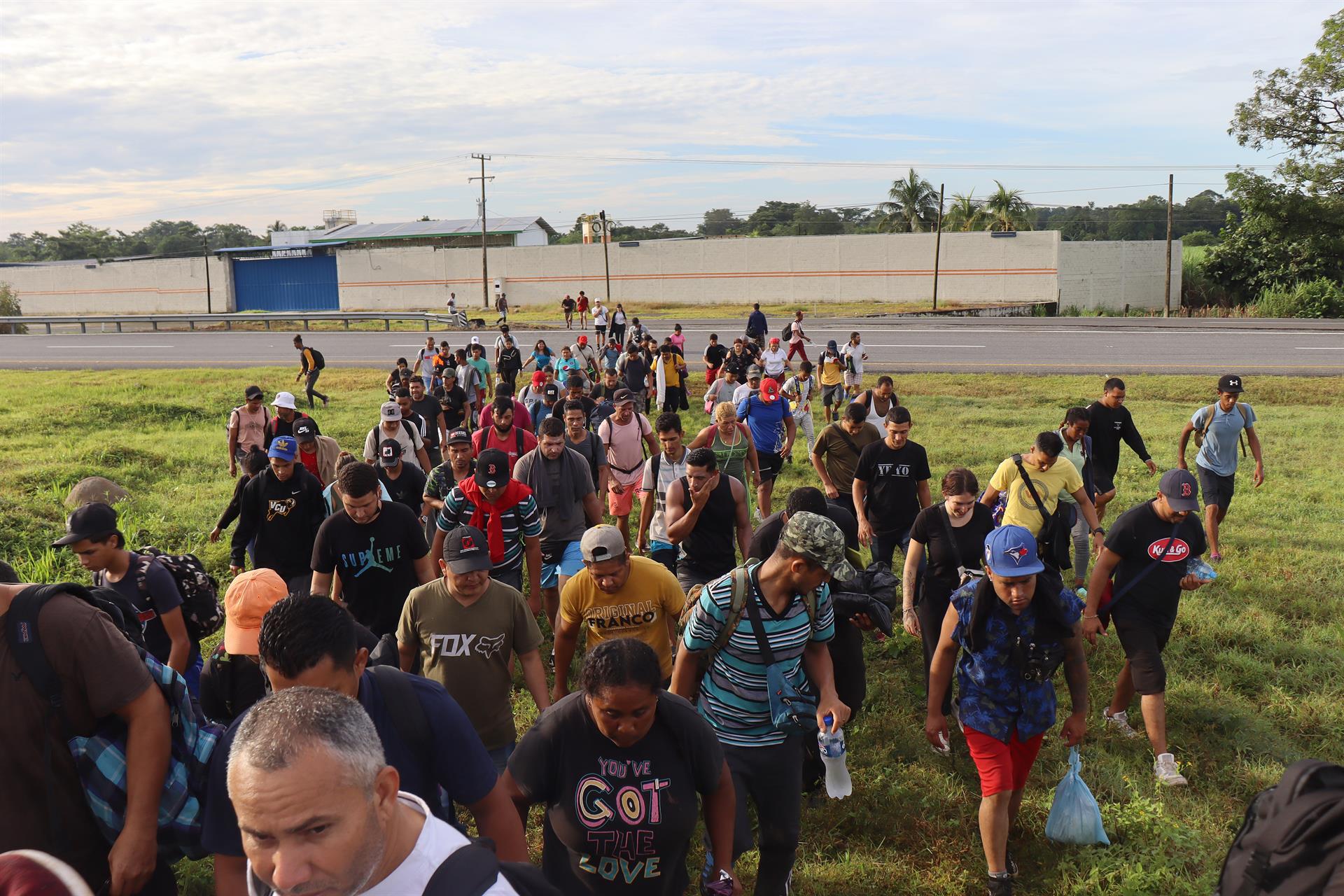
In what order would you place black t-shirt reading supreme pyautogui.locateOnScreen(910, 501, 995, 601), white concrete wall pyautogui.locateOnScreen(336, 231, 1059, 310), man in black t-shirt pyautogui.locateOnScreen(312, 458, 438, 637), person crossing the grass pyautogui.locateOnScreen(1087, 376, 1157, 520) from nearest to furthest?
man in black t-shirt pyautogui.locateOnScreen(312, 458, 438, 637) → black t-shirt reading supreme pyautogui.locateOnScreen(910, 501, 995, 601) → person crossing the grass pyautogui.locateOnScreen(1087, 376, 1157, 520) → white concrete wall pyautogui.locateOnScreen(336, 231, 1059, 310)

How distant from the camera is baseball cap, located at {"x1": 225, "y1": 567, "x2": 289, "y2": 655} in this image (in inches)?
160

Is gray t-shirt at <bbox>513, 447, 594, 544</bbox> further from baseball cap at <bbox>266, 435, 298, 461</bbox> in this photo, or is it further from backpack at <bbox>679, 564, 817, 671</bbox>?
backpack at <bbox>679, 564, 817, 671</bbox>

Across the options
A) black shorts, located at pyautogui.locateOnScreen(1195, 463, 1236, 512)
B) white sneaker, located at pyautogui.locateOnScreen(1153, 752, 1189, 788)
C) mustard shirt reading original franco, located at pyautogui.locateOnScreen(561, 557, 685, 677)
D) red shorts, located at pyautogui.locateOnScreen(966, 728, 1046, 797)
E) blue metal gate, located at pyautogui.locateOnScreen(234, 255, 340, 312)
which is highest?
blue metal gate, located at pyautogui.locateOnScreen(234, 255, 340, 312)

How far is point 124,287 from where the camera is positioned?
64250mm

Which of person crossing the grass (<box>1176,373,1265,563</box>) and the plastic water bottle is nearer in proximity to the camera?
the plastic water bottle

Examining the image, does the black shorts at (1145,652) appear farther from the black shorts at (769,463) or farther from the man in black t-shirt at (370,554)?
the black shorts at (769,463)

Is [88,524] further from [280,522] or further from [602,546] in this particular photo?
[602,546]

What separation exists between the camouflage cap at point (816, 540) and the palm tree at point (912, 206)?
61439 mm

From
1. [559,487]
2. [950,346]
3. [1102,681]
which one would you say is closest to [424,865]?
[559,487]

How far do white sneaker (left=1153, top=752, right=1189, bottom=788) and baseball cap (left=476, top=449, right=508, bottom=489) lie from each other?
4.46 meters

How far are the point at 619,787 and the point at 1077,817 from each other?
2925mm

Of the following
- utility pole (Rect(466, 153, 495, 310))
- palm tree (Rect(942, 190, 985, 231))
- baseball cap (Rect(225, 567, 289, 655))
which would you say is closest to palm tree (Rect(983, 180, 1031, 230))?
palm tree (Rect(942, 190, 985, 231))

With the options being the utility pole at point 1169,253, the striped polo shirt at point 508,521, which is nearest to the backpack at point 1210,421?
the striped polo shirt at point 508,521

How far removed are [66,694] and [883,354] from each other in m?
26.0
